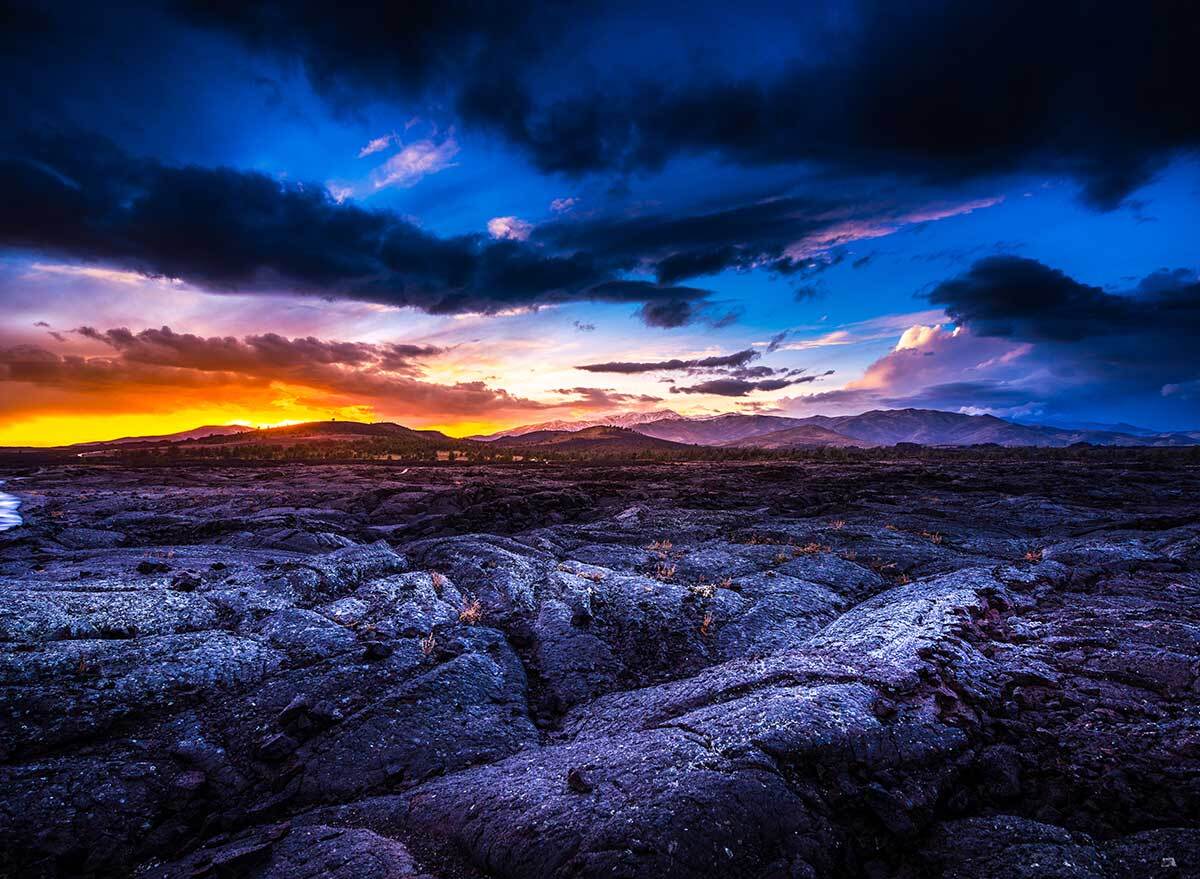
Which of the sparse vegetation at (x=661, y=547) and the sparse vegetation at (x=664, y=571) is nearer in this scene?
the sparse vegetation at (x=664, y=571)

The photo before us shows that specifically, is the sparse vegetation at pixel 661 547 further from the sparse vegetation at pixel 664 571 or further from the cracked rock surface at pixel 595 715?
the cracked rock surface at pixel 595 715

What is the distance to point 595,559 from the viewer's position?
52.5ft

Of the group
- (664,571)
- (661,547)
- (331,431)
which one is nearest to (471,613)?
(664,571)

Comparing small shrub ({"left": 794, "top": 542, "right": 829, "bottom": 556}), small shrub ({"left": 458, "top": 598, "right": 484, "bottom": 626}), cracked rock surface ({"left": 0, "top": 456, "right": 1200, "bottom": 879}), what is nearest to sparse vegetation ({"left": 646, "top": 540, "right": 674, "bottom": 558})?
cracked rock surface ({"left": 0, "top": 456, "right": 1200, "bottom": 879})

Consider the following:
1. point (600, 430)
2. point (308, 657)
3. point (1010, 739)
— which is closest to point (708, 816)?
point (1010, 739)

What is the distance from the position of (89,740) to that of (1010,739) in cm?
1116

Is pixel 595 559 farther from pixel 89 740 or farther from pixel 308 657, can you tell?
pixel 89 740

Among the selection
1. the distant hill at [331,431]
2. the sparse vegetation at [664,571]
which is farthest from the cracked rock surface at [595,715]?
the distant hill at [331,431]

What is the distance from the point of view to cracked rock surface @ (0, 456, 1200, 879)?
15.5 ft

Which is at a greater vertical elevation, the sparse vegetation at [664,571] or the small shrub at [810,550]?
the small shrub at [810,550]

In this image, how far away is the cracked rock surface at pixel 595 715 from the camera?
4.71 meters

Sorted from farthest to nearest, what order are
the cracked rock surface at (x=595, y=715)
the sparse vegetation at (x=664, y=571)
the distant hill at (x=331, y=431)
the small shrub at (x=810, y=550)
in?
the distant hill at (x=331, y=431) < the small shrub at (x=810, y=550) < the sparse vegetation at (x=664, y=571) < the cracked rock surface at (x=595, y=715)

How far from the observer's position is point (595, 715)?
7.87 m

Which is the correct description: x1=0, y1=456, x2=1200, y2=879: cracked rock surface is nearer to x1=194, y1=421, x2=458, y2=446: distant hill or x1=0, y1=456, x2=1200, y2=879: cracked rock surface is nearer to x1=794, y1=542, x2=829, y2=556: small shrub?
x1=794, y1=542, x2=829, y2=556: small shrub
